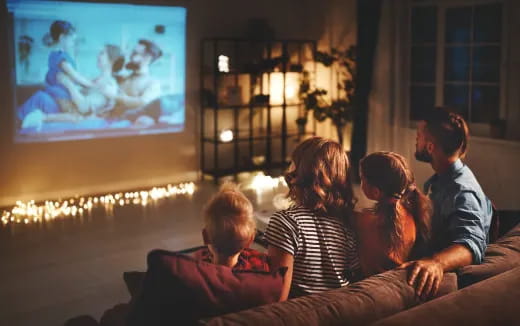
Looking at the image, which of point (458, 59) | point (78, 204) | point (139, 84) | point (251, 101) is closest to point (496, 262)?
point (78, 204)

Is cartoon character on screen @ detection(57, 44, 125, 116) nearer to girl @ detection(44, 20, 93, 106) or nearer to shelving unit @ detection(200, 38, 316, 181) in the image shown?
girl @ detection(44, 20, 93, 106)

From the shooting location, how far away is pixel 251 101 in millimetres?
7520

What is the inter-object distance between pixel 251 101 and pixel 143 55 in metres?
1.52

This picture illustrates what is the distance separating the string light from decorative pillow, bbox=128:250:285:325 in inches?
160

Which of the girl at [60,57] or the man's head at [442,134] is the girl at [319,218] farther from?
the girl at [60,57]

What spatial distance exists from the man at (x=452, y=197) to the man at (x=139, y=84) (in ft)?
15.8

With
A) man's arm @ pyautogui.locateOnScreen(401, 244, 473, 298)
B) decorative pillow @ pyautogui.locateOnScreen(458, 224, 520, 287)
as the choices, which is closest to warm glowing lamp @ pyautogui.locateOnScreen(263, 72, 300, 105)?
decorative pillow @ pyautogui.locateOnScreen(458, 224, 520, 287)

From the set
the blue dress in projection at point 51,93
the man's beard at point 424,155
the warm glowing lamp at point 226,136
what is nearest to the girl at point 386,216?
the man's beard at point 424,155

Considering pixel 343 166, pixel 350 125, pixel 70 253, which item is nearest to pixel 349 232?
pixel 343 166

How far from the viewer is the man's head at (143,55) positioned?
262 inches

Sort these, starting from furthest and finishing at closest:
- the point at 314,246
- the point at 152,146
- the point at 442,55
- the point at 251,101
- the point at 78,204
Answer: the point at 251,101 < the point at 152,146 < the point at 442,55 < the point at 78,204 < the point at 314,246

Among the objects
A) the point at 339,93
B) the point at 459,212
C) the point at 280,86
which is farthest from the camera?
the point at 339,93

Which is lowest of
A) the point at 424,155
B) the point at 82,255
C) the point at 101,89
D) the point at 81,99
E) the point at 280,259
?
the point at 82,255

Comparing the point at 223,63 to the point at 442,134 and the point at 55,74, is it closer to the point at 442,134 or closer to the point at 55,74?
the point at 55,74
